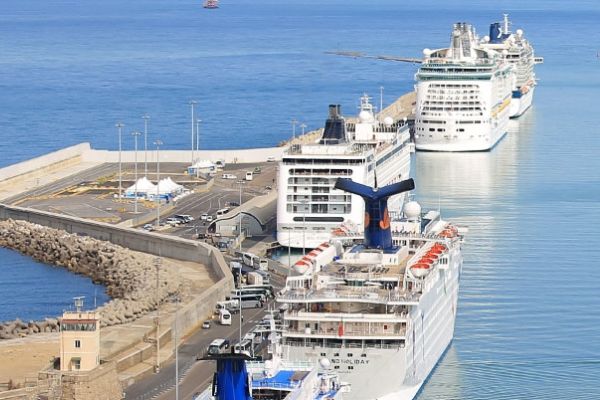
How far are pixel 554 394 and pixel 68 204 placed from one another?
24094 mm

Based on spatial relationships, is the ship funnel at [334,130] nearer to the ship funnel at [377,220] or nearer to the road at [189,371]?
the road at [189,371]

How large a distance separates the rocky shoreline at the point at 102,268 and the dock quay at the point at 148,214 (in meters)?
0.46

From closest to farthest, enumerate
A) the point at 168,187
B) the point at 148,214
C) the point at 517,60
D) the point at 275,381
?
the point at 275,381
the point at 148,214
the point at 168,187
the point at 517,60

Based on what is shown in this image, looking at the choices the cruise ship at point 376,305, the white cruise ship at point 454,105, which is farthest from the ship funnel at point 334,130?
the white cruise ship at point 454,105

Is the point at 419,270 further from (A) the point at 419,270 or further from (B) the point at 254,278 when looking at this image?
(B) the point at 254,278

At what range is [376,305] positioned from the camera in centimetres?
2972

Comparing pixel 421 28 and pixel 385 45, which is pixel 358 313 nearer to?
pixel 385 45

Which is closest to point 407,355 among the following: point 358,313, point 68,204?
point 358,313

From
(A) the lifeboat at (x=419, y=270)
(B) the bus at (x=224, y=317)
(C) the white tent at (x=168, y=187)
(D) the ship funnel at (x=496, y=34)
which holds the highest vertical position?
(D) the ship funnel at (x=496, y=34)

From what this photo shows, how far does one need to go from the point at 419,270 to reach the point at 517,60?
60.5m

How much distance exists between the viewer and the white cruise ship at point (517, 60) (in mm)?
87062

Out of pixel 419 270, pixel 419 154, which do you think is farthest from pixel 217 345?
pixel 419 154

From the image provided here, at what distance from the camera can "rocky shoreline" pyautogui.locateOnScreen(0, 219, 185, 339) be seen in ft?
115

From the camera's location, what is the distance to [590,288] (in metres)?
41.1
